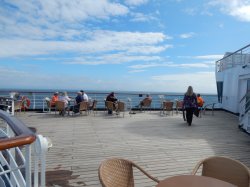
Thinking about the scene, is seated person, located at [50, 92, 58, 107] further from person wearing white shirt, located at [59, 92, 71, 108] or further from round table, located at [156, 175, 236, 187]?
round table, located at [156, 175, 236, 187]

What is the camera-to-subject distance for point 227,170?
2.95 metres

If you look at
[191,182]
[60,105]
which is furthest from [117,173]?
[60,105]

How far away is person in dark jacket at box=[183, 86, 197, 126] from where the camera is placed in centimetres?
908

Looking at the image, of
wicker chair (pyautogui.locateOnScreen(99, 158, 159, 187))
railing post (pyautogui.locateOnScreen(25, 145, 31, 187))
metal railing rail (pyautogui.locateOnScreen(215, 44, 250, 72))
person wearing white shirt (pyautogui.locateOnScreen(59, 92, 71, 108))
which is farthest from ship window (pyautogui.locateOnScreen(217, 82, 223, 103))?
railing post (pyautogui.locateOnScreen(25, 145, 31, 187))

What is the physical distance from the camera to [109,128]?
26.9ft

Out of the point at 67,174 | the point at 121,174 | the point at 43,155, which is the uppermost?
the point at 43,155

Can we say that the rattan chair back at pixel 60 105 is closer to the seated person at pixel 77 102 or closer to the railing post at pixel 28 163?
the seated person at pixel 77 102

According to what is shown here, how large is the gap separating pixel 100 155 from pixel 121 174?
7.99 ft

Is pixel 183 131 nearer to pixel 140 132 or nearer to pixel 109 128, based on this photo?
pixel 140 132

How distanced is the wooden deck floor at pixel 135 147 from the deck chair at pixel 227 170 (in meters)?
1.01

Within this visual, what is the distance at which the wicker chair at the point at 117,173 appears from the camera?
2634mm

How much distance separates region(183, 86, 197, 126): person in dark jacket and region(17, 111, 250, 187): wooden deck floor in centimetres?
34

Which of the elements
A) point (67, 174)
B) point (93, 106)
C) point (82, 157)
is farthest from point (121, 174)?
point (93, 106)

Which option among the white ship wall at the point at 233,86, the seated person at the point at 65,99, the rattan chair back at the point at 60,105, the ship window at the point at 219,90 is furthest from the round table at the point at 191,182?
the ship window at the point at 219,90
